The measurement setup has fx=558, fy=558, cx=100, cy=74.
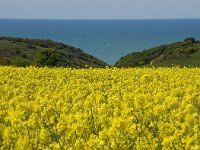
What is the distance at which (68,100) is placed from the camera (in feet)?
44.3

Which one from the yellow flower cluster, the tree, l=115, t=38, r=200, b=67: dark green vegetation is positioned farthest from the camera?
l=115, t=38, r=200, b=67: dark green vegetation

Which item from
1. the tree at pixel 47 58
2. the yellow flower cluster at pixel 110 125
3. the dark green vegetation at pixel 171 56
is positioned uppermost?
the dark green vegetation at pixel 171 56

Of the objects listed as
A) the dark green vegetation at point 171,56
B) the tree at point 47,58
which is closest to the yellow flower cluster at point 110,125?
the tree at point 47,58

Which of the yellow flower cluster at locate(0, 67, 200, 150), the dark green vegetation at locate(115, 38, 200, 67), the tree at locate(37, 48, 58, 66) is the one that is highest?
the dark green vegetation at locate(115, 38, 200, 67)

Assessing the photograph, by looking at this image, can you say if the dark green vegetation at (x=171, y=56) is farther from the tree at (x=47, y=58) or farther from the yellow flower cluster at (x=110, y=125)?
the yellow flower cluster at (x=110, y=125)

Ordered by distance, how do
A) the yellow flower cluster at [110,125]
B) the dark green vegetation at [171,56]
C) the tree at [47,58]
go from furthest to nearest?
the dark green vegetation at [171,56] → the tree at [47,58] → the yellow flower cluster at [110,125]

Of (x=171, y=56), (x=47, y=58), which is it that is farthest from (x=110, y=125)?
(x=171, y=56)

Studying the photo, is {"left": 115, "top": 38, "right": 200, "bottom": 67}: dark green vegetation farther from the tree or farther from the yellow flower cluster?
the yellow flower cluster

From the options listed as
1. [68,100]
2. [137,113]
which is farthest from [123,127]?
[68,100]

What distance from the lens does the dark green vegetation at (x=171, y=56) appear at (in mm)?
51056

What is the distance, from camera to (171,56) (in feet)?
200

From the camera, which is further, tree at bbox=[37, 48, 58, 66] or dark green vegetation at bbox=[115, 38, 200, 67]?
dark green vegetation at bbox=[115, 38, 200, 67]

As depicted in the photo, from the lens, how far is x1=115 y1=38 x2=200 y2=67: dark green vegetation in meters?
51.1

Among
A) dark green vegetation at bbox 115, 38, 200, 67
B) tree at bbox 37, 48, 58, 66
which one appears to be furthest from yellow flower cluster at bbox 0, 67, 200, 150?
dark green vegetation at bbox 115, 38, 200, 67
